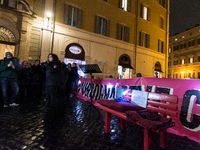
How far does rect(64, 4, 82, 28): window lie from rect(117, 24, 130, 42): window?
17.3 feet

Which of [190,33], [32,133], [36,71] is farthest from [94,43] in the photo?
[190,33]

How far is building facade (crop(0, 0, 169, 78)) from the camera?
31.6ft

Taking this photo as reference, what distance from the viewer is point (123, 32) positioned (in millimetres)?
15742

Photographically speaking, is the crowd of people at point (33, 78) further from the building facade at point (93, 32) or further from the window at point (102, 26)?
the window at point (102, 26)

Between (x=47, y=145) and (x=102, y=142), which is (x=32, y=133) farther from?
(x=102, y=142)

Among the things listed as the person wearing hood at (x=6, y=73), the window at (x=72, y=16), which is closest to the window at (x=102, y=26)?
the window at (x=72, y=16)

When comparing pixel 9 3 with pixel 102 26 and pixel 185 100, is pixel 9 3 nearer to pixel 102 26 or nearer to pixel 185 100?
pixel 102 26

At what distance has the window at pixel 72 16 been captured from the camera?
11.8 m

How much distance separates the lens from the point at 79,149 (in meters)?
2.14

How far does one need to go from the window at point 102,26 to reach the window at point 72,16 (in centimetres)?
204

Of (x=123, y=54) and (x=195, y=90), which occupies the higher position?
(x=123, y=54)

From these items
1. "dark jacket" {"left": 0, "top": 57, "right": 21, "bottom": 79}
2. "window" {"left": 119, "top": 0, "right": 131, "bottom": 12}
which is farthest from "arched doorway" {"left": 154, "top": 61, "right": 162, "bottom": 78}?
"dark jacket" {"left": 0, "top": 57, "right": 21, "bottom": 79}

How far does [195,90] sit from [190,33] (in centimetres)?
4153

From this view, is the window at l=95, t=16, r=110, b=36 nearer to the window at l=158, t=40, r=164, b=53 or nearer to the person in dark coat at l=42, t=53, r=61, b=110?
the person in dark coat at l=42, t=53, r=61, b=110
